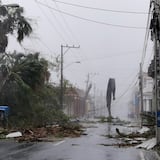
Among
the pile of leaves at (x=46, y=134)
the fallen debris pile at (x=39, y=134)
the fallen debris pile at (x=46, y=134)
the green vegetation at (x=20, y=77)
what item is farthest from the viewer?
the green vegetation at (x=20, y=77)

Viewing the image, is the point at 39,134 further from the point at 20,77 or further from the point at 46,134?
the point at 20,77

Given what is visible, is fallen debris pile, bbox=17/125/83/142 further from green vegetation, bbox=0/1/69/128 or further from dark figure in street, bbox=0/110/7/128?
green vegetation, bbox=0/1/69/128

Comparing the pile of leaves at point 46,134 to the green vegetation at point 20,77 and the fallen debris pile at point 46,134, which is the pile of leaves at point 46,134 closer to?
the fallen debris pile at point 46,134

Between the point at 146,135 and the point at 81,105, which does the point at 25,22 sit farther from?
the point at 81,105

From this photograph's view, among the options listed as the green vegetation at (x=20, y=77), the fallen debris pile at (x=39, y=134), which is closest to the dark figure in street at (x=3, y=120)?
the green vegetation at (x=20, y=77)

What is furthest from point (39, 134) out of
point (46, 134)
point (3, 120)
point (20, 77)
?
point (20, 77)

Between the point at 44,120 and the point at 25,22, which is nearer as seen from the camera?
the point at 25,22

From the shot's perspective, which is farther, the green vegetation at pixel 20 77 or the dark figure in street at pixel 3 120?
the green vegetation at pixel 20 77

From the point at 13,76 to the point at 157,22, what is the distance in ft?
80.7

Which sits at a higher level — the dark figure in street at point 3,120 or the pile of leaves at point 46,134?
the dark figure in street at point 3,120

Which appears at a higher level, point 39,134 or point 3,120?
point 3,120

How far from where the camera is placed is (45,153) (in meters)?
19.3

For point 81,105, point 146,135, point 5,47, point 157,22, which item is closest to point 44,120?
point 5,47

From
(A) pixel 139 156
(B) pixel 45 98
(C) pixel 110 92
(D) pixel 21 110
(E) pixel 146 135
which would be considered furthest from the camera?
(C) pixel 110 92
